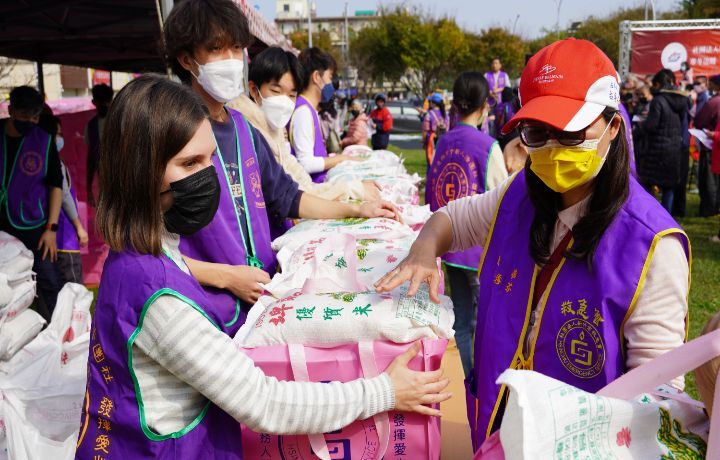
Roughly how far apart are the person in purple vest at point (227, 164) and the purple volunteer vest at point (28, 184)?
2.36 m

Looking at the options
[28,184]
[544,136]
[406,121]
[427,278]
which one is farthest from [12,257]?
[406,121]

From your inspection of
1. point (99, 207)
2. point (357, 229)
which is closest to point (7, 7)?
point (357, 229)

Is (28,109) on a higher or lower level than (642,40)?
lower

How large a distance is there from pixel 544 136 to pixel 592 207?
0.64 ft

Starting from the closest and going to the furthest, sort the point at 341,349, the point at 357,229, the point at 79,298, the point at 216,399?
the point at 216,399, the point at 341,349, the point at 357,229, the point at 79,298

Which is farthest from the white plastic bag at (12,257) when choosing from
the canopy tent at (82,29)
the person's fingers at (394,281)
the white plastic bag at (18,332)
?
the person's fingers at (394,281)

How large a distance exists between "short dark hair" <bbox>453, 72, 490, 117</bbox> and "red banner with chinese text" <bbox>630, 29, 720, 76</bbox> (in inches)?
581

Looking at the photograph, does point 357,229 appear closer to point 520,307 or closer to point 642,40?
point 520,307

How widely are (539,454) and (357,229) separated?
1.44 m

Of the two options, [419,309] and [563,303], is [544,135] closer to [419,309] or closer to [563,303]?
[563,303]

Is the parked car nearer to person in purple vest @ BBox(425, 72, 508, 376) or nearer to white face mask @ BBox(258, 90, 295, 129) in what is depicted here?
person in purple vest @ BBox(425, 72, 508, 376)

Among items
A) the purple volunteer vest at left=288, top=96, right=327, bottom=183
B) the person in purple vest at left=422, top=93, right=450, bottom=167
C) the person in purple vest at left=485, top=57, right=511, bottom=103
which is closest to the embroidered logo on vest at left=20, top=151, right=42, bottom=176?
the purple volunteer vest at left=288, top=96, right=327, bottom=183

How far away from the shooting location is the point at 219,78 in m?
2.14

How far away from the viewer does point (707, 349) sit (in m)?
0.98
